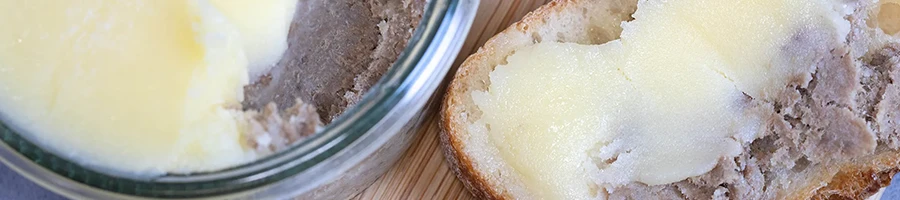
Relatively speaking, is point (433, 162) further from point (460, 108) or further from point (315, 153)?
point (315, 153)

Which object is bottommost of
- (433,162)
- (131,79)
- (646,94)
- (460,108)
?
(433,162)

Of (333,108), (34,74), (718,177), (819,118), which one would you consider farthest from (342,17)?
(819,118)

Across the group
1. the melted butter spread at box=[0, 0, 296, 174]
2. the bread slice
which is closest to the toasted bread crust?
the bread slice

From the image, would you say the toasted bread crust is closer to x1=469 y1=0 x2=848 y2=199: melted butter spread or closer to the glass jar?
x1=469 y1=0 x2=848 y2=199: melted butter spread

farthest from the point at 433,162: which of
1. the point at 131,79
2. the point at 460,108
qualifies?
the point at 131,79

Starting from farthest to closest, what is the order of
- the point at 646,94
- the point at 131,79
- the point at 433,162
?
the point at 433,162, the point at 646,94, the point at 131,79
